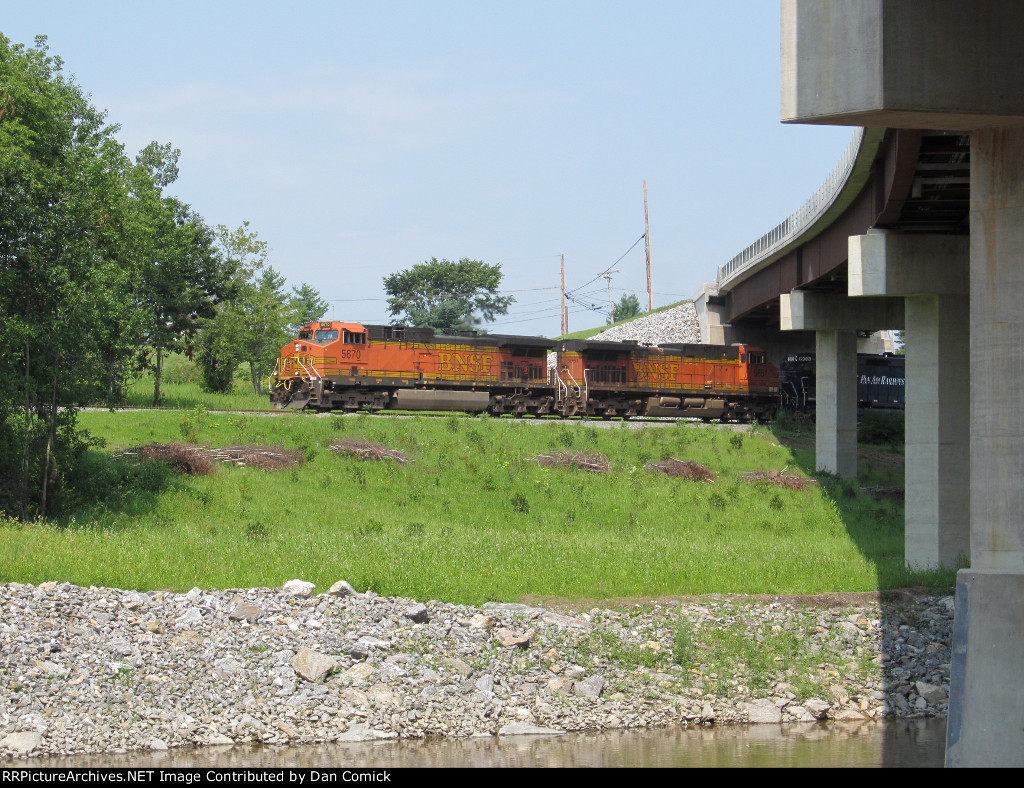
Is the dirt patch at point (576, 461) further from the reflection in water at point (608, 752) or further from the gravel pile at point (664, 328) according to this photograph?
the gravel pile at point (664, 328)

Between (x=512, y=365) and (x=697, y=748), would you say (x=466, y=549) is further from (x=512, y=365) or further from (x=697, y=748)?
(x=512, y=365)

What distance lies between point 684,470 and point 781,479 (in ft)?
9.78

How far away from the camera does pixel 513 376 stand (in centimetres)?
4266

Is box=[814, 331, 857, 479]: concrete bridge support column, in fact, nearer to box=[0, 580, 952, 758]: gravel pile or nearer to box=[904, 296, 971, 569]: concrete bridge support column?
box=[904, 296, 971, 569]: concrete bridge support column

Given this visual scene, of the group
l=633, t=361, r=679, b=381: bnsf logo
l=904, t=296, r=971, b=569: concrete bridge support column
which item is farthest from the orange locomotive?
l=904, t=296, r=971, b=569: concrete bridge support column

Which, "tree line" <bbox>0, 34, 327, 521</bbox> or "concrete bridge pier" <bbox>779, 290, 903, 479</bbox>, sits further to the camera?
"concrete bridge pier" <bbox>779, 290, 903, 479</bbox>

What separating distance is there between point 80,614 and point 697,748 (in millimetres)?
8294

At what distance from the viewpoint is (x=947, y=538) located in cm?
2034

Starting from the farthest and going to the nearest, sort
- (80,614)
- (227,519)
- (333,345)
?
(333,345), (227,519), (80,614)

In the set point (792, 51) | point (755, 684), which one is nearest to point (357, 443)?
point (755, 684)

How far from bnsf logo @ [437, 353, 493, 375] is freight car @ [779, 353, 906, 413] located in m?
14.9

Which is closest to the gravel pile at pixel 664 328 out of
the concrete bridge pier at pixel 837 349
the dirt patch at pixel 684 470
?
the concrete bridge pier at pixel 837 349

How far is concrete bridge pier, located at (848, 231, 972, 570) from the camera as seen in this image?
2023cm

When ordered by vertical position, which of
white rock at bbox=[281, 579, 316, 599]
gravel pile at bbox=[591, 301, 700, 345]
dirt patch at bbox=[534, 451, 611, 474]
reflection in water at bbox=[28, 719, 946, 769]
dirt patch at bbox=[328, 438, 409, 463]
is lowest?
reflection in water at bbox=[28, 719, 946, 769]
